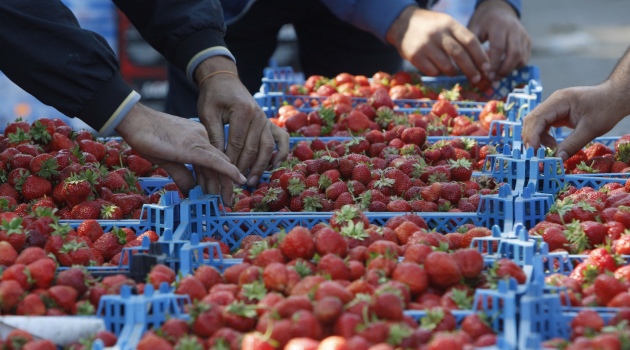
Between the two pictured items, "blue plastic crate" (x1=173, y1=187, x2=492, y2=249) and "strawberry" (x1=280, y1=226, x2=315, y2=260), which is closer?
"strawberry" (x1=280, y1=226, x2=315, y2=260)

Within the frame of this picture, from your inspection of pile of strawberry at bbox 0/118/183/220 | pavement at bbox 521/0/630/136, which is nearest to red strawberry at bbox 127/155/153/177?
pile of strawberry at bbox 0/118/183/220

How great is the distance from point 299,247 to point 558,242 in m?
0.76

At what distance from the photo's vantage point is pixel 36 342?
1773 mm

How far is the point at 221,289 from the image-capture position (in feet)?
6.49

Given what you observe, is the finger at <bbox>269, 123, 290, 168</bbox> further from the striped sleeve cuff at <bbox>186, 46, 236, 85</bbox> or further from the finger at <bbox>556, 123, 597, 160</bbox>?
the finger at <bbox>556, 123, 597, 160</bbox>

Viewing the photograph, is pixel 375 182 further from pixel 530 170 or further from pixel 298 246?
pixel 298 246

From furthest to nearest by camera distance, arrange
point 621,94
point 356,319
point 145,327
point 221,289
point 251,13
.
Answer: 1. point 251,13
2. point 621,94
3. point 221,289
4. point 145,327
5. point 356,319

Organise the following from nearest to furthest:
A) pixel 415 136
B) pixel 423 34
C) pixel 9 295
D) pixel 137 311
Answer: pixel 137 311, pixel 9 295, pixel 415 136, pixel 423 34

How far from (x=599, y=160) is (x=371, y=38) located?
2.05 meters

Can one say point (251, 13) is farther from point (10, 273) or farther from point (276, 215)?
point (10, 273)

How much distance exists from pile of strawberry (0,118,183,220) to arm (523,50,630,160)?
1326 millimetres

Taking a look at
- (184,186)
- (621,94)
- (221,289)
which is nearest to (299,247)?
(221,289)

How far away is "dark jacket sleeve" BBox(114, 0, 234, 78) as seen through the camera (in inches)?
123

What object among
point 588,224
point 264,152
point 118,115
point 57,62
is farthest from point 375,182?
point 57,62
